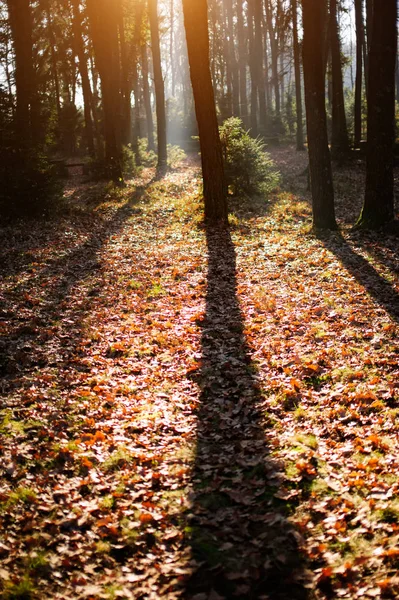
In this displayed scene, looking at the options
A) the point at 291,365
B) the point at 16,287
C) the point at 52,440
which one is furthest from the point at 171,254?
the point at 52,440

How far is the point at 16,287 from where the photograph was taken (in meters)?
9.34

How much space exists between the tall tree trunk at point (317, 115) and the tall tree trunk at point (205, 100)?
2.36m

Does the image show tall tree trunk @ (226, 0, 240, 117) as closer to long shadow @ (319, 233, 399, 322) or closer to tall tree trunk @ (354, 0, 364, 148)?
tall tree trunk @ (354, 0, 364, 148)

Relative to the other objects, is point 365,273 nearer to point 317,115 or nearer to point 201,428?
point 317,115

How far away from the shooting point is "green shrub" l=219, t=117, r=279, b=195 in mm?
16219

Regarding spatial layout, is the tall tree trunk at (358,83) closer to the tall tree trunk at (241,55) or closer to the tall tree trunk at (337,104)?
the tall tree trunk at (337,104)

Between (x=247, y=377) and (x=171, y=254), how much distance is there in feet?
20.5

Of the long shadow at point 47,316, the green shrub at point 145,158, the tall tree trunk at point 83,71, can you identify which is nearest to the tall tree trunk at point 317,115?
the long shadow at point 47,316

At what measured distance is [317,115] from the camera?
1231 cm

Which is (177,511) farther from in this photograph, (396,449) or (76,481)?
(396,449)

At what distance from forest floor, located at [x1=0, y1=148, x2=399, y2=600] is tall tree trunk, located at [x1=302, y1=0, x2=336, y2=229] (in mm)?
2166

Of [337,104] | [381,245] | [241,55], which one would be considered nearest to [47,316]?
[381,245]

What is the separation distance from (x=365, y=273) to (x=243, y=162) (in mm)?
8062

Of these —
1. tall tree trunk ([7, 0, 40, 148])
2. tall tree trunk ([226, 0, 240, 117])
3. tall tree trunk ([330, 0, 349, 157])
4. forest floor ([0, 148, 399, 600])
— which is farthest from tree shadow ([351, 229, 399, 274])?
tall tree trunk ([226, 0, 240, 117])
